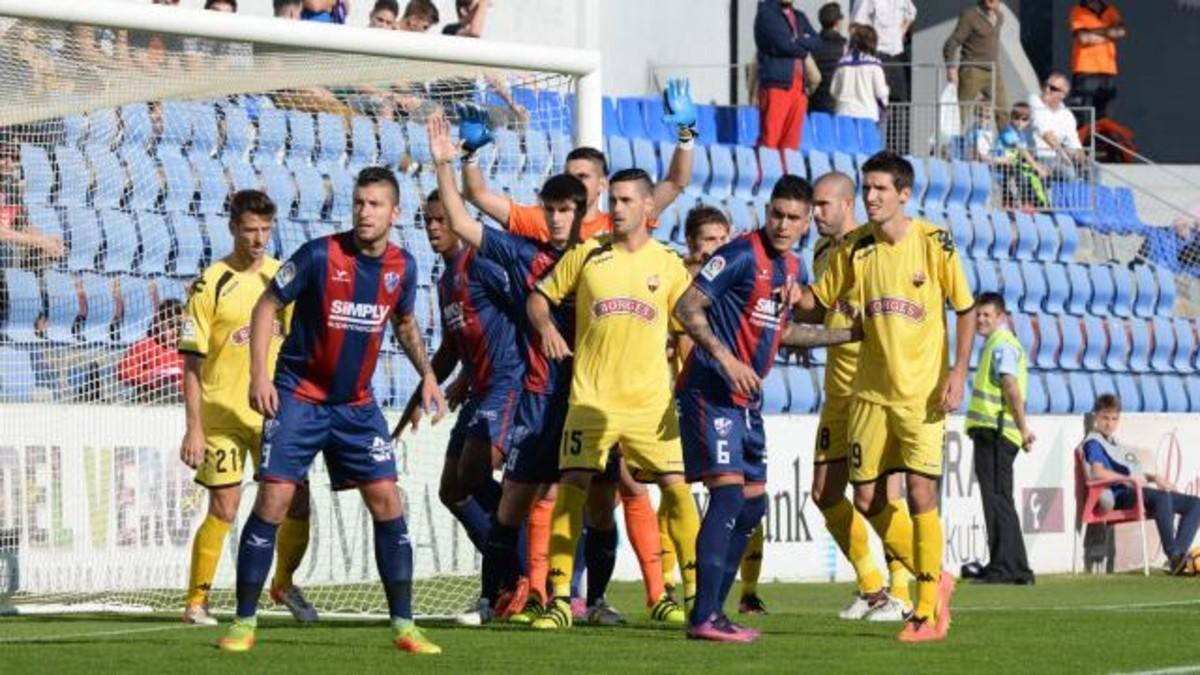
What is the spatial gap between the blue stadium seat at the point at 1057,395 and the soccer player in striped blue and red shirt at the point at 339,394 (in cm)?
1350

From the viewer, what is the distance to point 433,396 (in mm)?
11508

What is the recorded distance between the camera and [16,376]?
1452cm

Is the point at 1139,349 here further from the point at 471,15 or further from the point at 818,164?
the point at 471,15

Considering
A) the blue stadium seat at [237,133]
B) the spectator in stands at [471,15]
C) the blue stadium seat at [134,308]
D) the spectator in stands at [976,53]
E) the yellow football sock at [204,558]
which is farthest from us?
→ the spectator in stands at [976,53]

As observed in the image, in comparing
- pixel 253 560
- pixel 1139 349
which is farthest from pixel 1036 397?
pixel 253 560

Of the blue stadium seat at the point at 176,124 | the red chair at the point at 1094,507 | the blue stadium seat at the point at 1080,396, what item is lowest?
the red chair at the point at 1094,507

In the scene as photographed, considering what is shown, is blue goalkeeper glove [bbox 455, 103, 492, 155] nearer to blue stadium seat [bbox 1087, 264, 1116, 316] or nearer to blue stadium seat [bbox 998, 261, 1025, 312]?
blue stadium seat [bbox 998, 261, 1025, 312]

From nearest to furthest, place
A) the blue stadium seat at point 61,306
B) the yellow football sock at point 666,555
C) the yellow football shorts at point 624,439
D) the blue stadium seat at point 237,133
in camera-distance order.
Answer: the yellow football shorts at point 624,439 → the yellow football sock at point 666,555 → the blue stadium seat at point 61,306 → the blue stadium seat at point 237,133

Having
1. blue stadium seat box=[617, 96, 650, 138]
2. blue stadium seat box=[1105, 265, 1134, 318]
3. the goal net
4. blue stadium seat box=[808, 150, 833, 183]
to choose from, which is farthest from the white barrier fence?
blue stadium seat box=[1105, 265, 1134, 318]

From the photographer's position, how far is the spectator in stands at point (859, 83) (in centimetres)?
2548

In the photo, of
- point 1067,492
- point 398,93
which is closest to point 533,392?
point 398,93

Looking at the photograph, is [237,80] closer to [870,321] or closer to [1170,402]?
[870,321]

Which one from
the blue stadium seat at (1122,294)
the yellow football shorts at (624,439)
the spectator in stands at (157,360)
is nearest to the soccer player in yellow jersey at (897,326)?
the yellow football shorts at (624,439)

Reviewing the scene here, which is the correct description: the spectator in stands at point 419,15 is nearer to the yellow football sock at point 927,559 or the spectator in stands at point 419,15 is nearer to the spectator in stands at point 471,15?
the spectator in stands at point 471,15
